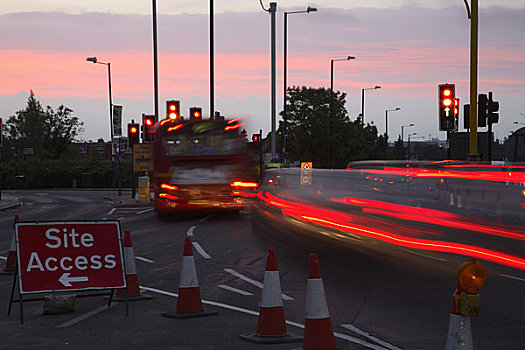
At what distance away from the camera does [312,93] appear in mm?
90812

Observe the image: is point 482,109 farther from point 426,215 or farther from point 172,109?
point 426,215

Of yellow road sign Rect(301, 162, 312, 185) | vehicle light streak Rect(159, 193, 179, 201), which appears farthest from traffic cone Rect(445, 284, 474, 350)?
vehicle light streak Rect(159, 193, 179, 201)

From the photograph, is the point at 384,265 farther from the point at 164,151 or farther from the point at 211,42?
the point at 211,42

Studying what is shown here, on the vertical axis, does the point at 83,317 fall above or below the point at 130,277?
below

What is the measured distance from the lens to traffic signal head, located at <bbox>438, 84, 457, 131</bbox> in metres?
23.2

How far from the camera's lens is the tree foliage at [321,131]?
85.3 m

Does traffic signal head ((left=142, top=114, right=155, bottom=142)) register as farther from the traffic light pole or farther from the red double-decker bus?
the traffic light pole

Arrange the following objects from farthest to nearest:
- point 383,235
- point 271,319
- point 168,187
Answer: point 168,187
point 383,235
point 271,319

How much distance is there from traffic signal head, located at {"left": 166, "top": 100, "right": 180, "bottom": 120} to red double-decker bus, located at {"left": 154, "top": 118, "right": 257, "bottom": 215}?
5.20 m

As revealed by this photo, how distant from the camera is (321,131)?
278 ft

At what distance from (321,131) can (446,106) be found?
61.6 meters

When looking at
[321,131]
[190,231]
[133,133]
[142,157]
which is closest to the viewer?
[190,231]

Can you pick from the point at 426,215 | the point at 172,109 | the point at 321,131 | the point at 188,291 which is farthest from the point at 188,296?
the point at 321,131

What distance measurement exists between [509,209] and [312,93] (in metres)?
82.4
